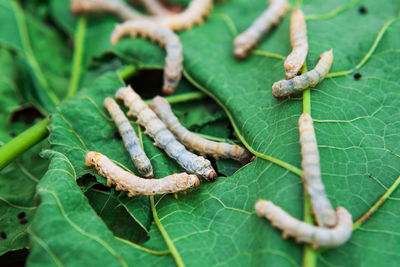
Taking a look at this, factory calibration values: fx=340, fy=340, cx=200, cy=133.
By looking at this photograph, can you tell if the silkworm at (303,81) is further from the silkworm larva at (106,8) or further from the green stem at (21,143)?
the silkworm larva at (106,8)

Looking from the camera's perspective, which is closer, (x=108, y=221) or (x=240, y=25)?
(x=108, y=221)

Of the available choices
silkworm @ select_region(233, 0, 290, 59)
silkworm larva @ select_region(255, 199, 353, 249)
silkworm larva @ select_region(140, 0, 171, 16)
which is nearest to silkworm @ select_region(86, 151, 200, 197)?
silkworm larva @ select_region(255, 199, 353, 249)

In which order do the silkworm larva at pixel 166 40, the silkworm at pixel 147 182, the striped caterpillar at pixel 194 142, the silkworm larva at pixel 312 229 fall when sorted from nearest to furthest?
the silkworm larva at pixel 312 229, the silkworm at pixel 147 182, the striped caterpillar at pixel 194 142, the silkworm larva at pixel 166 40

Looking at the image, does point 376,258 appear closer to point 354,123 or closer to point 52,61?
point 354,123

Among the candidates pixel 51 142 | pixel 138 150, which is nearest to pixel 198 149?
pixel 138 150

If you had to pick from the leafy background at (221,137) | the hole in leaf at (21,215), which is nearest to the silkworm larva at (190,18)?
the leafy background at (221,137)

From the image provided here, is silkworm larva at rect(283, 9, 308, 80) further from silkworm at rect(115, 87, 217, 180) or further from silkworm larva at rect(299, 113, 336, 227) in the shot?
silkworm at rect(115, 87, 217, 180)
